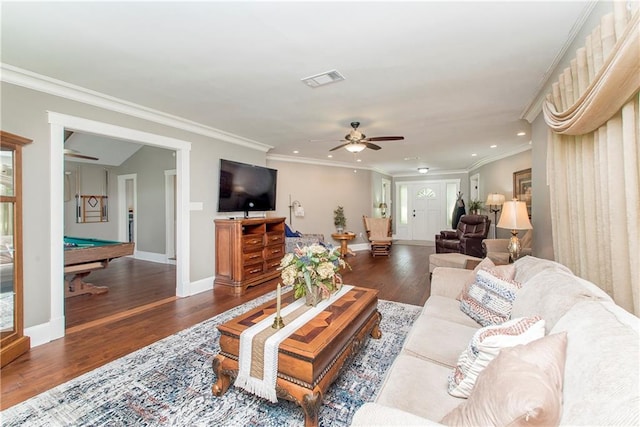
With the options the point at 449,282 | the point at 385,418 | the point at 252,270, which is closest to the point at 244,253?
the point at 252,270

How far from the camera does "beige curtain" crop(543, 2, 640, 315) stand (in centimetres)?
132

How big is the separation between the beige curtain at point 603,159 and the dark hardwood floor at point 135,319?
2.01m

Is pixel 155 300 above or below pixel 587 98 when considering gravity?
below

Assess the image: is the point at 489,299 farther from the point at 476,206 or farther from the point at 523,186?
the point at 476,206

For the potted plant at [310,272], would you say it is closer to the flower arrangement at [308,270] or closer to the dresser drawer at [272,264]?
the flower arrangement at [308,270]

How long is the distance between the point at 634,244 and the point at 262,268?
Result: 4147 mm

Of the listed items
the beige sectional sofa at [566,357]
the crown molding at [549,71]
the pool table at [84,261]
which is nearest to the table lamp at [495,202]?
the crown molding at [549,71]

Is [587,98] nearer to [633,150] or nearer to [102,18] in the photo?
[633,150]

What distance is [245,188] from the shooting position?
4.75 metres

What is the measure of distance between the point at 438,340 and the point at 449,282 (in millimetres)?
1022

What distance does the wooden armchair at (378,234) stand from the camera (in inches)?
271

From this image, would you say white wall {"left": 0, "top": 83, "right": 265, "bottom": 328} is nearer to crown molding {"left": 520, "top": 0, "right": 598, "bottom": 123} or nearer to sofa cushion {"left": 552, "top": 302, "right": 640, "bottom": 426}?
sofa cushion {"left": 552, "top": 302, "right": 640, "bottom": 426}

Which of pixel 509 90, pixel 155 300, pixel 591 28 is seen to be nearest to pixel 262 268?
pixel 155 300

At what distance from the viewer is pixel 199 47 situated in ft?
6.93
